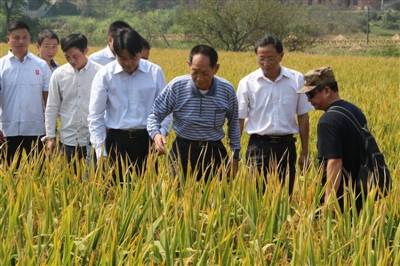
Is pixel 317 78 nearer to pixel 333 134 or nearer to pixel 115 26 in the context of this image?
pixel 333 134

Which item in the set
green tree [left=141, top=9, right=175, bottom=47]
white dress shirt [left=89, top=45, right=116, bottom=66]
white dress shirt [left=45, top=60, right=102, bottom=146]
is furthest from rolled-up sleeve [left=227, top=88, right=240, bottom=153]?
green tree [left=141, top=9, right=175, bottom=47]

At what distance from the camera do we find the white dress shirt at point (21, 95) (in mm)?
4988

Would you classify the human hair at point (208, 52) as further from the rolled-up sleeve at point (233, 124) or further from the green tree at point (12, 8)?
the green tree at point (12, 8)

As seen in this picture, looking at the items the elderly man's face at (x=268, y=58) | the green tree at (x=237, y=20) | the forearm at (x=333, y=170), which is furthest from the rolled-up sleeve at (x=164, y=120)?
the green tree at (x=237, y=20)

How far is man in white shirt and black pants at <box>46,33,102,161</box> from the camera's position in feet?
15.3

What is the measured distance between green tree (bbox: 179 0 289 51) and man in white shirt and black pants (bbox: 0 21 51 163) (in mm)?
35189

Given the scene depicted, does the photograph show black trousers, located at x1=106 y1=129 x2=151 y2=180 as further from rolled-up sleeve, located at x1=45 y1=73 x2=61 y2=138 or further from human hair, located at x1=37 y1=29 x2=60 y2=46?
human hair, located at x1=37 y1=29 x2=60 y2=46

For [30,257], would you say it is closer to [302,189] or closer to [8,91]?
[302,189]

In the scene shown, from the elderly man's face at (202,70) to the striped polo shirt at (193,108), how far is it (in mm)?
76

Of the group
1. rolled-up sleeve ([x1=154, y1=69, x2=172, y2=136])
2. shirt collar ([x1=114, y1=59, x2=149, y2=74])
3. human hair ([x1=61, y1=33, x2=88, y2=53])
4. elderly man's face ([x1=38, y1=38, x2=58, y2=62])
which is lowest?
rolled-up sleeve ([x1=154, y1=69, x2=172, y2=136])

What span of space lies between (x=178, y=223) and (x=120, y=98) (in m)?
1.63

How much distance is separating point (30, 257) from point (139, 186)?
0.88m

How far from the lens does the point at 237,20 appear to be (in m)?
40.3

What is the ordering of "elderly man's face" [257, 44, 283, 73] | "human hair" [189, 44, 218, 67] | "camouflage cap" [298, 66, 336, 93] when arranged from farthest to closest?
1. "elderly man's face" [257, 44, 283, 73]
2. "human hair" [189, 44, 218, 67]
3. "camouflage cap" [298, 66, 336, 93]
